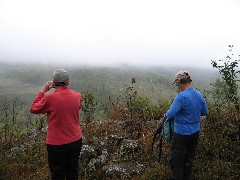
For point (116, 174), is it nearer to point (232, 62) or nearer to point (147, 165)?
point (147, 165)

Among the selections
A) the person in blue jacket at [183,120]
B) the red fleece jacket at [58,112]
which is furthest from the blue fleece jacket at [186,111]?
the red fleece jacket at [58,112]

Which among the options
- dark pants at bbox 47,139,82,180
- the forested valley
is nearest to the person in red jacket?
dark pants at bbox 47,139,82,180

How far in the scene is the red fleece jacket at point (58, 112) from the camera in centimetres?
589

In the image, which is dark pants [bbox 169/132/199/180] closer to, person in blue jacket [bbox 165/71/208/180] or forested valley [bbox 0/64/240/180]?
person in blue jacket [bbox 165/71/208/180]

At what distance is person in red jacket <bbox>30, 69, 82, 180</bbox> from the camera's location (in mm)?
5926

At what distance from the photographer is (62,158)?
20.0 feet

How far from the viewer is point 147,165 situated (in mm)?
8688

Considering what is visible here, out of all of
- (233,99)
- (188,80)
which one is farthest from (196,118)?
(233,99)

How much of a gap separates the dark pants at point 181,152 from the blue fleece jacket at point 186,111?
13 centimetres

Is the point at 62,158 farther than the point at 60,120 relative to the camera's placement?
Yes

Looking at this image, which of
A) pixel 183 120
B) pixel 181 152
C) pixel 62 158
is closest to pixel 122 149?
pixel 181 152

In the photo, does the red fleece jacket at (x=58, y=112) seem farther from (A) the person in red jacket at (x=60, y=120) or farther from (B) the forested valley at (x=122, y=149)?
(B) the forested valley at (x=122, y=149)

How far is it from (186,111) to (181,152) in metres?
0.80

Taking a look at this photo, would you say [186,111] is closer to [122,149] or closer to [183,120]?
[183,120]
